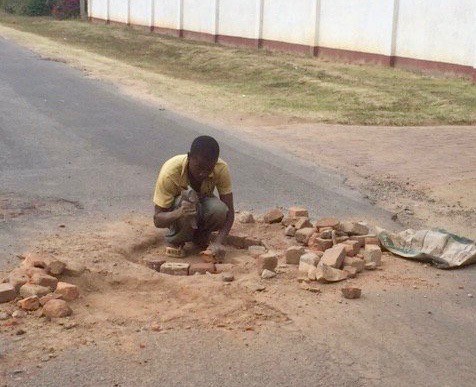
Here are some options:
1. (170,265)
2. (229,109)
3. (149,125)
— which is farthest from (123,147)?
(170,265)

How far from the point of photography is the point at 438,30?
18531mm

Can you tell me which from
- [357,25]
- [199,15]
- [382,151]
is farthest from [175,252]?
[199,15]

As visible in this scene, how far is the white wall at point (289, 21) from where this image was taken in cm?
2348

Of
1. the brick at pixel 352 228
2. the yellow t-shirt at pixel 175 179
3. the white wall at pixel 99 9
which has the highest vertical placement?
the white wall at pixel 99 9

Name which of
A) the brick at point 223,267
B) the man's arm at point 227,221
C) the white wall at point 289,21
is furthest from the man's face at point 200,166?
the white wall at point 289,21

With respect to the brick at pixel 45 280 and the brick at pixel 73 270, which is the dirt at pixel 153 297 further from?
the brick at pixel 45 280

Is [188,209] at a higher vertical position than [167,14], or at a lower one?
lower

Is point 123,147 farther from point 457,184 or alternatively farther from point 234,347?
point 234,347

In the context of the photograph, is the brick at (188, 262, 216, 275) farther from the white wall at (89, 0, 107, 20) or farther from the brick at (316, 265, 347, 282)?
the white wall at (89, 0, 107, 20)

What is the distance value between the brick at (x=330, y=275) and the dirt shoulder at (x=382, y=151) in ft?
6.95

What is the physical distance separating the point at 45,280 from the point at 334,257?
199cm

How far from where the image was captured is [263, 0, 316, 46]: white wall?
23484 mm

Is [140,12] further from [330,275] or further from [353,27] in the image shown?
[330,275]

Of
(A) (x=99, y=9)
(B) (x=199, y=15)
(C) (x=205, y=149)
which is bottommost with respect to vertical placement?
(C) (x=205, y=149)
